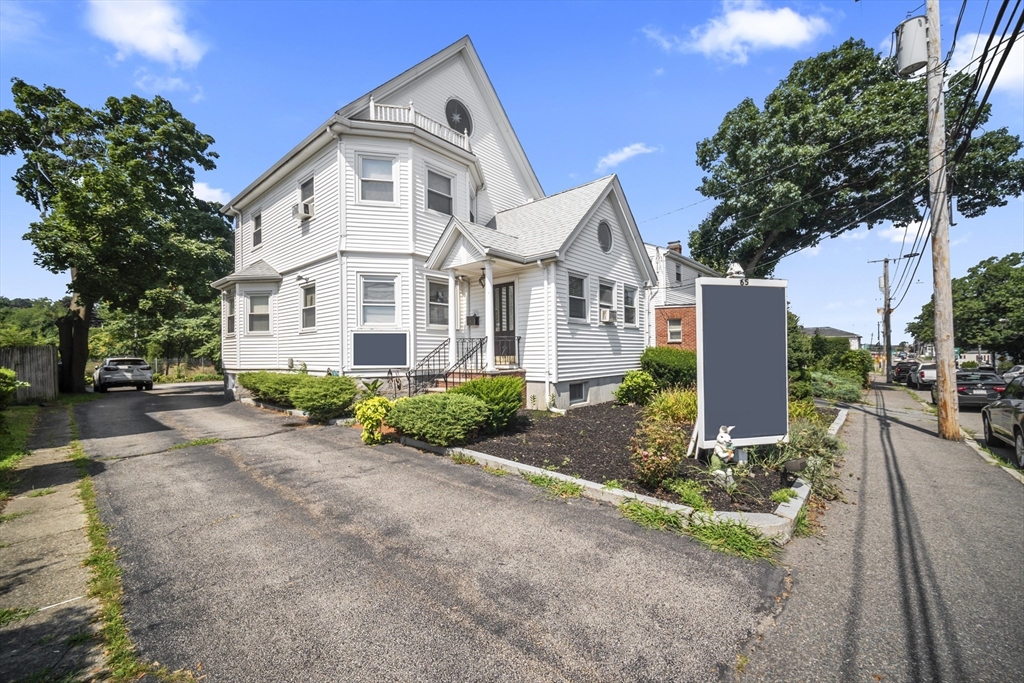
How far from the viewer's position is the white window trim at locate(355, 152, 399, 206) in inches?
531

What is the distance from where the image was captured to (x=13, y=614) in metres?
3.24

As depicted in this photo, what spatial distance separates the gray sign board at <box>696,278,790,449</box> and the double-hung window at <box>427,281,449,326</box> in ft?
31.1

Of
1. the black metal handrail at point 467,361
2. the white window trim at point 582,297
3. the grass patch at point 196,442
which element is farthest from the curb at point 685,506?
the white window trim at point 582,297

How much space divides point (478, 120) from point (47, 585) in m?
18.8

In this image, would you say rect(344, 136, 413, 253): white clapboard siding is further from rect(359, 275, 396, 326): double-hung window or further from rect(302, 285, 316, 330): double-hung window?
rect(302, 285, 316, 330): double-hung window

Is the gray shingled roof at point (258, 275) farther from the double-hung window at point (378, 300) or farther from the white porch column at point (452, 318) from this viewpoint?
the white porch column at point (452, 318)

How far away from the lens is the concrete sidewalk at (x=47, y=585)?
275cm

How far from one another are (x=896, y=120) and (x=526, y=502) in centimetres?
2720

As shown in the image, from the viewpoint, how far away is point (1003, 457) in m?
8.95

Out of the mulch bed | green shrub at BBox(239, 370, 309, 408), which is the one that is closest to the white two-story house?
green shrub at BBox(239, 370, 309, 408)

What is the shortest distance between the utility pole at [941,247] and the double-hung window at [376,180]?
14.5 m

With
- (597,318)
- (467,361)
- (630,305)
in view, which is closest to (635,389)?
(597,318)

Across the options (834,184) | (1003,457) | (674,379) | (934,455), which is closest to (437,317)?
(674,379)

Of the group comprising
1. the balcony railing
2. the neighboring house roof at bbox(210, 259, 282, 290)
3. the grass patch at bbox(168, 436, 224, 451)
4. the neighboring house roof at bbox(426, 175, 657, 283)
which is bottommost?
the grass patch at bbox(168, 436, 224, 451)
